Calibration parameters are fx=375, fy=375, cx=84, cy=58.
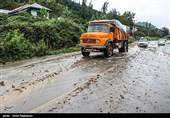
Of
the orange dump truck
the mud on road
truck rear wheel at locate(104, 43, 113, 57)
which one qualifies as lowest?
the mud on road

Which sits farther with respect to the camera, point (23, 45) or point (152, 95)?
point (23, 45)

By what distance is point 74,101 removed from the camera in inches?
415

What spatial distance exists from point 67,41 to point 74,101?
29559 millimetres

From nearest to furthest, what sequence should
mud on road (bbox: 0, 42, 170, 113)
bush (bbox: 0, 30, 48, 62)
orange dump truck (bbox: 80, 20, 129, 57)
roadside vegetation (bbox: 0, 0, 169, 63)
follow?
mud on road (bbox: 0, 42, 170, 113)
bush (bbox: 0, 30, 48, 62)
roadside vegetation (bbox: 0, 0, 169, 63)
orange dump truck (bbox: 80, 20, 129, 57)

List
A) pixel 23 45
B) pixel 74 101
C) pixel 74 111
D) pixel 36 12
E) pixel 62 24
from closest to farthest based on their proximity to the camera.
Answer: pixel 74 111 < pixel 74 101 < pixel 23 45 < pixel 62 24 < pixel 36 12

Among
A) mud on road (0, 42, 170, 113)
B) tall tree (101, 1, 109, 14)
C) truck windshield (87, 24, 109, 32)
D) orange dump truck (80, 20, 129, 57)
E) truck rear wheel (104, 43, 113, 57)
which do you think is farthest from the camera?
tall tree (101, 1, 109, 14)

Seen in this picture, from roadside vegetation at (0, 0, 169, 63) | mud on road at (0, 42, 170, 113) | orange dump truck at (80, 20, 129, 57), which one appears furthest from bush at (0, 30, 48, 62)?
mud on road at (0, 42, 170, 113)

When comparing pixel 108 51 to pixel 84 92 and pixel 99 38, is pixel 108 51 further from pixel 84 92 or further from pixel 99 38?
pixel 84 92

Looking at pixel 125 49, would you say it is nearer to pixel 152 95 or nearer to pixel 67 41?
pixel 67 41

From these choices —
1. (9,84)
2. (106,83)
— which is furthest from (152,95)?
(9,84)

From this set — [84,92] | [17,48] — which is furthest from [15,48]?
[84,92]

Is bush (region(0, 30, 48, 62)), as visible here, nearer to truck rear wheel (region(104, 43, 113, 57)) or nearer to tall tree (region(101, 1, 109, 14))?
truck rear wheel (region(104, 43, 113, 57))

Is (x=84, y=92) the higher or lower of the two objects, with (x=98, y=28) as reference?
lower

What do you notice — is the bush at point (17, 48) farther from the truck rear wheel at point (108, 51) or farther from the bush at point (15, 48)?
the truck rear wheel at point (108, 51)
